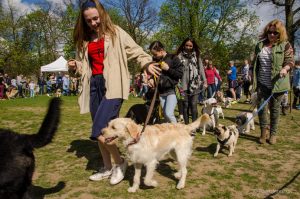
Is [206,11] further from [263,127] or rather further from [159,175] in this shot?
[159,175]

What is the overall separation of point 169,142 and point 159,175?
699 mm

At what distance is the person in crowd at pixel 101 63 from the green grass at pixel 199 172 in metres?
0.53

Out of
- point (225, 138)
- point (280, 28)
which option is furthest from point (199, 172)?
point (280, 28)

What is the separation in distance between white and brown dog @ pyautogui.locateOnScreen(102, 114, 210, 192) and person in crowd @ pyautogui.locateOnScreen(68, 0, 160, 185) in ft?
0.61

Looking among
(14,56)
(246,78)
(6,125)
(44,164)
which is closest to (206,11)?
(246,78)

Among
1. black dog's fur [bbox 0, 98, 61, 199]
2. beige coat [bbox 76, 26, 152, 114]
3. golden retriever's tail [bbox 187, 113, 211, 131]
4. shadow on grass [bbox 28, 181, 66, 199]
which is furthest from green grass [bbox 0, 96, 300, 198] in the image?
beige coat [bbox 76, 26, 152, 114]

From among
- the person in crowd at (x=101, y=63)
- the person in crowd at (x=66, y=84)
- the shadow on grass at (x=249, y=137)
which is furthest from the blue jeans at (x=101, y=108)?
the person in crowd at (x=66, y=84)

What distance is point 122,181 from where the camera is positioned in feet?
13.5

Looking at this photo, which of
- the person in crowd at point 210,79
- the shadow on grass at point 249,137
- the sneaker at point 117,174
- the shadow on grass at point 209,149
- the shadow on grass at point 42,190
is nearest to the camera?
the shadow on grass at point 42,190

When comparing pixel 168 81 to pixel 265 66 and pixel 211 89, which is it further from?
pixel 211 89

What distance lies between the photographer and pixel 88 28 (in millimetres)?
3869

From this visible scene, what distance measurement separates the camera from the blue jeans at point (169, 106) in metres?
5.13

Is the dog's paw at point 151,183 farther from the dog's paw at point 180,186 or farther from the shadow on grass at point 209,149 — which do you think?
the shadow on grass at point 209,149

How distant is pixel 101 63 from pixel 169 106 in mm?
1755
